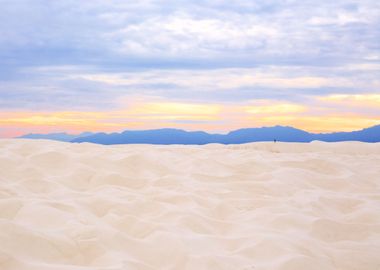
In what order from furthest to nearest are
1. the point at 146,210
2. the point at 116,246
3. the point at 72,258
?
the point at 146,210 < the point at 116,246 < the point at 72,258

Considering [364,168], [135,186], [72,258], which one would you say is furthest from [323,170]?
[72,258]

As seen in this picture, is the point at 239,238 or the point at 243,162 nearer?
the point at 239,238

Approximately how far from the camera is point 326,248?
9.09ft

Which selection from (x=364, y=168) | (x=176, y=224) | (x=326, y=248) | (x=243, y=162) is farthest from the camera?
(x=364, y=168)

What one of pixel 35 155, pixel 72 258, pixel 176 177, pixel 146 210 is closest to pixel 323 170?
pixel 176 177

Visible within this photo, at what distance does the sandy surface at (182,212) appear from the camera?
2.42 metres

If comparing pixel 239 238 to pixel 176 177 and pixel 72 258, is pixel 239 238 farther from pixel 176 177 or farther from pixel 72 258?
pixel 176 177

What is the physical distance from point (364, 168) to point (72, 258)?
4204 mm

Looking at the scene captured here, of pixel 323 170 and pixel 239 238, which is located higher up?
pixel 323 170

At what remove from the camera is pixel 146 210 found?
328 cm

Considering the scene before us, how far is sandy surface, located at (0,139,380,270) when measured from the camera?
2.42m

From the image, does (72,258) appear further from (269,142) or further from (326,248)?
(269,142)

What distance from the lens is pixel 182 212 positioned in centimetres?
320

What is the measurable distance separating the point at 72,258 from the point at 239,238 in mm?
1006
